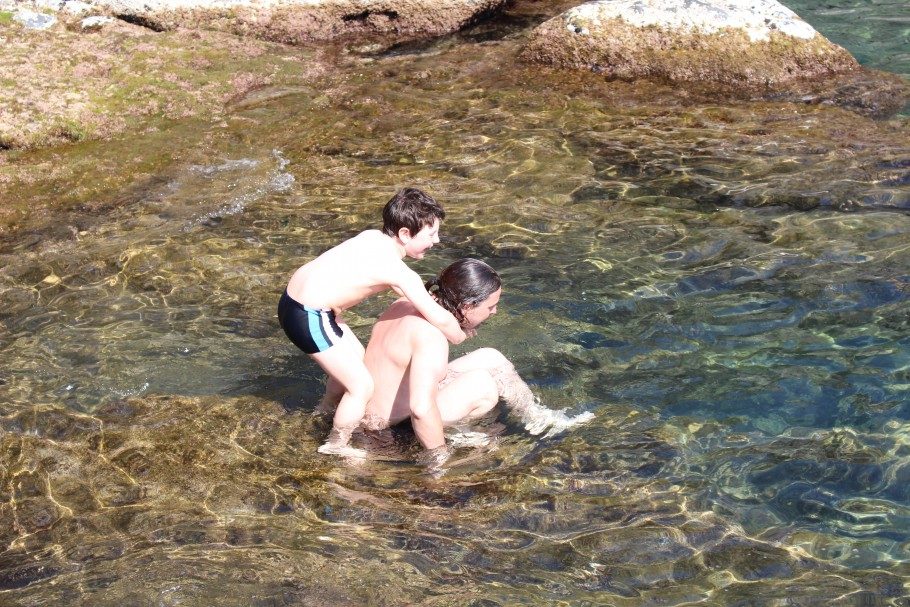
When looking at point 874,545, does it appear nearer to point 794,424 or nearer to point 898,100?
point 794,424

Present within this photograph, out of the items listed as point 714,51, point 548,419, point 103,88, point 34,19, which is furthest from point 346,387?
point 34,19

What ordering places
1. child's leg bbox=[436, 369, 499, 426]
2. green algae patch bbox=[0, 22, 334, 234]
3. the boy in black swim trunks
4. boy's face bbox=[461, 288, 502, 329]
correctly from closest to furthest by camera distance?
boy's face bbox=[461, 288, 502, 329]
the boy in black swim trunks
child's leg bbox=[436, 369, 499, 426]
green algae patch bbox=[0, 22, 334, 234]

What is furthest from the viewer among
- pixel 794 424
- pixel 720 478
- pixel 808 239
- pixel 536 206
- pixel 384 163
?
pixel 384 163

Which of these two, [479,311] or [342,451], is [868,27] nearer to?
[479,311]

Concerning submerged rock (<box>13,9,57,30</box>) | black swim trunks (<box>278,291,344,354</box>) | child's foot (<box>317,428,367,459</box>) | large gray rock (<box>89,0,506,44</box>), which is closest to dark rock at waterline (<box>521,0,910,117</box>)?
large gray rock (<box>89,0,506,44</box>)

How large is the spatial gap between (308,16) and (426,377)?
8.15m

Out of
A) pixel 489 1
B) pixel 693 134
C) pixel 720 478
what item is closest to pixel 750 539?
pixel 720 478

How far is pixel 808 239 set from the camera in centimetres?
727

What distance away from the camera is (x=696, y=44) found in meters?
10.6

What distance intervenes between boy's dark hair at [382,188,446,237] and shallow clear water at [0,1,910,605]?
4.03 feet

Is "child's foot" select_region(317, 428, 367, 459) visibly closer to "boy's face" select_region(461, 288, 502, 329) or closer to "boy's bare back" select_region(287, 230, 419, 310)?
"boy's bare back" select_region(287, 230, 419, 310)

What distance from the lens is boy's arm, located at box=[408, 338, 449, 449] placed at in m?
5.05

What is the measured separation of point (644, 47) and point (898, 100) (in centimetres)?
269

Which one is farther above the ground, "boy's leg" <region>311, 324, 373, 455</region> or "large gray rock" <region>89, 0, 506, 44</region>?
"large gray rock" <region>89, 0, 506, 44</region>
